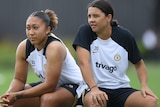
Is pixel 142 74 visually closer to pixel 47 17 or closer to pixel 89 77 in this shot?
pixel 89 77

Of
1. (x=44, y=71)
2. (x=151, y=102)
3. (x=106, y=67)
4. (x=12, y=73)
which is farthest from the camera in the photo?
(x=12, y=73)

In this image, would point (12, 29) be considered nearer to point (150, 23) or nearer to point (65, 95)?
point (150, 23)

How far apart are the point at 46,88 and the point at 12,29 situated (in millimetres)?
20602

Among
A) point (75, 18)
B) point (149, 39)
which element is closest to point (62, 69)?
point (149, 39)

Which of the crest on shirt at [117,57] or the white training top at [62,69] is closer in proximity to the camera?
the crest on shirt at [117,57]

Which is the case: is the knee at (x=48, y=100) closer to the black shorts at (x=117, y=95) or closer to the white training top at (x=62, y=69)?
the white training top at (x=62, y=69)

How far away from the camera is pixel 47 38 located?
842 cm

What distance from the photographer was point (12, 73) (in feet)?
64.2

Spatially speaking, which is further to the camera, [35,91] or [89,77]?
[35,91]

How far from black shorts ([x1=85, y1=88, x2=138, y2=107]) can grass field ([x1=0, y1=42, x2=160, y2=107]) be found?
15.3ft

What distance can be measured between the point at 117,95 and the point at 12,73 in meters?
11.6

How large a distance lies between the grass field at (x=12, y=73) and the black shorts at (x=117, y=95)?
466 cm

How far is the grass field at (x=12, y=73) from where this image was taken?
15102 millimetres

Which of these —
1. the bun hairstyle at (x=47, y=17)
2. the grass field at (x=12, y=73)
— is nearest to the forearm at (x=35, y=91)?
the bun hairstyle at (x=47, y=17)
